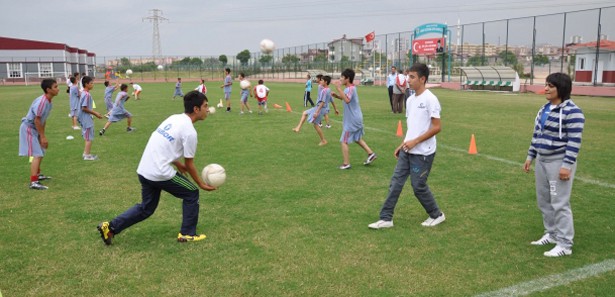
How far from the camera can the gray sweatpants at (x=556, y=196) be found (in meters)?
4.52

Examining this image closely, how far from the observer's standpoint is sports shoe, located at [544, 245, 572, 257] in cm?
462

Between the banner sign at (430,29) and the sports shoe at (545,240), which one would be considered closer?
the sports shoe at (545,240)

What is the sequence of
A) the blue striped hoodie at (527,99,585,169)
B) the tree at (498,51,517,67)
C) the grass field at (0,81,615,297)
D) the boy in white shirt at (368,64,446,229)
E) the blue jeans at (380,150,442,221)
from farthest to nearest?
the tree at (498,51,517,67) → the blue jeans at (380,150,442,221) → the boy in white shirt at (368,64,446,229) → the blue striped hoodie at (527,99,585,169) → the grass field at (0,81,615,297)

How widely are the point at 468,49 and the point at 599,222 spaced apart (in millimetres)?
34212

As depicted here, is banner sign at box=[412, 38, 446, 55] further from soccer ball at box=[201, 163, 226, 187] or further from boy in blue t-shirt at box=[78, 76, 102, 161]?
soccer ball at box=[201, 163, 226, 187]

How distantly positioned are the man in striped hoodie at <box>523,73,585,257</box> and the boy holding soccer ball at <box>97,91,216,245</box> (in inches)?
133

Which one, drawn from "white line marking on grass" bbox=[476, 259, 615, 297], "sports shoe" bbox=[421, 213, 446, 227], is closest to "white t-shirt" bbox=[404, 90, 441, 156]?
"sports shoe" bbox=[421, 213, 446, 227]

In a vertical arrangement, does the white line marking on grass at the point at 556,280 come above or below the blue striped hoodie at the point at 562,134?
below

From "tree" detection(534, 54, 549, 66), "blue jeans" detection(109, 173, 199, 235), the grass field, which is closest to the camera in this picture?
the grass field

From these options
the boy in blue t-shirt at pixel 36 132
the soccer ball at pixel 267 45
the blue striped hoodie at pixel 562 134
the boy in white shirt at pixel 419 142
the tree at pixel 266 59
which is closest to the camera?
the blue striped hoodie at pixel 562 134

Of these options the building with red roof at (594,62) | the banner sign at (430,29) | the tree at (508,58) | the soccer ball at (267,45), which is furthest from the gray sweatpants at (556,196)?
the banner sign at (430,29)

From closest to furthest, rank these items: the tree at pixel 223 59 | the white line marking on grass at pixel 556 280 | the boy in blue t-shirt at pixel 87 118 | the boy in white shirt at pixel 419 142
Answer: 1. the white line marking on grass at pixel 556 280
2. the boy in white shirt at pixel 419 142
3. the boy in blue t-shirt at pixel 87 118
4. the tree at pixel 223 59

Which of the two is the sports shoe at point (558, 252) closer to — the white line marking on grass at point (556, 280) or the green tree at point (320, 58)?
the white line marking on grass at point (556, 280)

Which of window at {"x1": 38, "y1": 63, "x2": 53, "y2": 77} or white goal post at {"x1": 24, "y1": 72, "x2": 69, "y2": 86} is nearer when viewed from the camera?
white goal post at {"x1": 24, "y1": 72, "x2": 69, "y2": 86}
